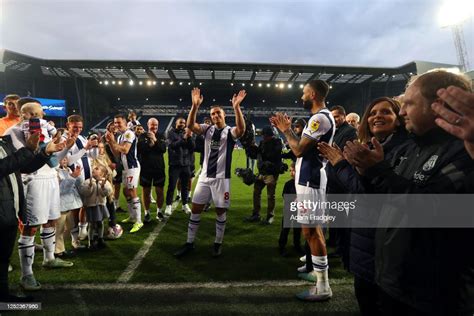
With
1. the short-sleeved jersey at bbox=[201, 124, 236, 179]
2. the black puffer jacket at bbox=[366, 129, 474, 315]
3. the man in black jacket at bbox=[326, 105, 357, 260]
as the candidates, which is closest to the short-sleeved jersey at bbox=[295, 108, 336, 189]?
the man in black jacket at bbox=[326, 105, 357, 260]

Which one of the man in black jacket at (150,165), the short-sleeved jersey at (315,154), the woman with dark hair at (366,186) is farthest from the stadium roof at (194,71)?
the woman with dark hair at (366,186)

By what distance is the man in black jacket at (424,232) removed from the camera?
1.23 meters

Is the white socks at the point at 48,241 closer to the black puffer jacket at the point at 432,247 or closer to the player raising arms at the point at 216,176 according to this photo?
the player raising arms at the point at 216,176

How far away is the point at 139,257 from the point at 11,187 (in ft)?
6.74

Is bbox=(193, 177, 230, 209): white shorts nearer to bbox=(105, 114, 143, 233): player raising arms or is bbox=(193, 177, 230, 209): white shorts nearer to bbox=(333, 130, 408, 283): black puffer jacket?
bbox=(105, 114, 143, 233): player raising arms

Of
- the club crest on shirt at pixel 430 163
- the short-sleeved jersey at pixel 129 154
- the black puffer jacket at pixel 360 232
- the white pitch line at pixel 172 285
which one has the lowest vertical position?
the white pitch line at pixel 172 285

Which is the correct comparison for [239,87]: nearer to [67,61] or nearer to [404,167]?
[67,61]

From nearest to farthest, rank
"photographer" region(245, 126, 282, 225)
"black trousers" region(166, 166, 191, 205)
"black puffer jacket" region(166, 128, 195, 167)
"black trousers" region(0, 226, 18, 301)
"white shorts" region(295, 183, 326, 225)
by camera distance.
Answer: "black trousers" region(0, 226, 18, 301) < "white shorts" region(295, 183, 326, 225) < "photographer" region(245, 126, 282, 225) < "black puffer jacket" region(166, 128, 195, 167) < "black trousers" region(166, 166, 191, 205)

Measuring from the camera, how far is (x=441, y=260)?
4.08 feet

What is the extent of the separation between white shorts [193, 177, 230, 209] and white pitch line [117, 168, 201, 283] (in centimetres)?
119

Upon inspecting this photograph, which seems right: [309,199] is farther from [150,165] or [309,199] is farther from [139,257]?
[150,165]

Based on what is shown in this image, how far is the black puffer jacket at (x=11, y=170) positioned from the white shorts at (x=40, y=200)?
330 millimetres

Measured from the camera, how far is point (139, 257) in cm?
422

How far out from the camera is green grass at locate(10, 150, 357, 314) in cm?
298
